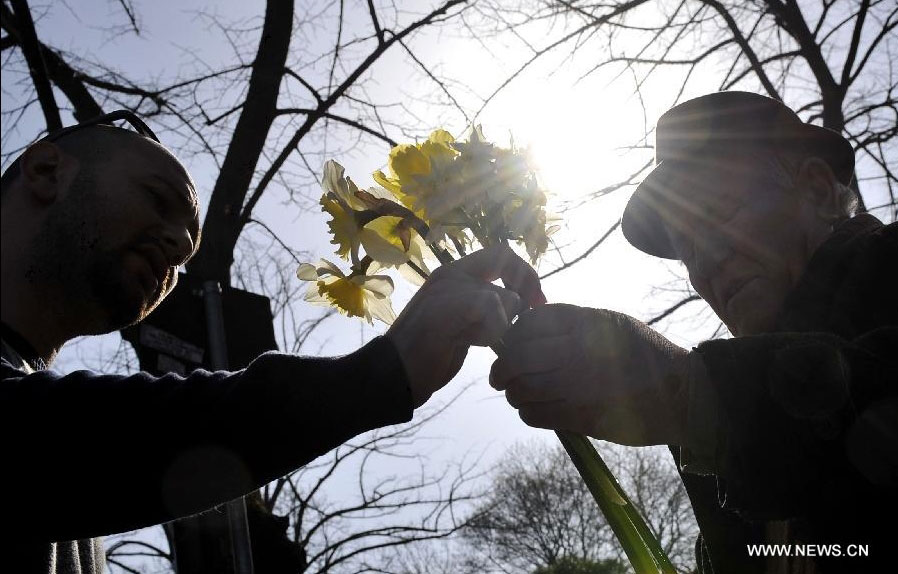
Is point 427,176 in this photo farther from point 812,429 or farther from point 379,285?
point 812,429

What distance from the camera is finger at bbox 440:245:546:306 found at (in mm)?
1144

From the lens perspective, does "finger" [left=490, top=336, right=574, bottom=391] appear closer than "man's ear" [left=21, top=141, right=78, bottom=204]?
Yes

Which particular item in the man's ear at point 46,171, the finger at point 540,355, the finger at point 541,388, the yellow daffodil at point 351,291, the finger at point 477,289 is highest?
the man's ear at point 46,171

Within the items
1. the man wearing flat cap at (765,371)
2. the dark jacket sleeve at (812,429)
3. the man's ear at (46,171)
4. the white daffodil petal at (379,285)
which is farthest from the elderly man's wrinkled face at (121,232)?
the dark jacket sleeve at (812,429)

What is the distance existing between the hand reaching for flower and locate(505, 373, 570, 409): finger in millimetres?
99

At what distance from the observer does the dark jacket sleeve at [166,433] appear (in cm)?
93

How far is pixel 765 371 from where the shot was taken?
3.47 ft

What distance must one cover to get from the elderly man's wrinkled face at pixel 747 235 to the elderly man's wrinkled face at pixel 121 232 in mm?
1149

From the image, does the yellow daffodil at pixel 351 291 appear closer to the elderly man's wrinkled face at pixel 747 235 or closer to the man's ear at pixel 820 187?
the elderly man's wrinkled face at pixel 747 235

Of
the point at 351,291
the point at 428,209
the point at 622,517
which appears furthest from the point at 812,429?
the point at 351,291

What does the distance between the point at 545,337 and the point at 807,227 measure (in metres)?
0.75

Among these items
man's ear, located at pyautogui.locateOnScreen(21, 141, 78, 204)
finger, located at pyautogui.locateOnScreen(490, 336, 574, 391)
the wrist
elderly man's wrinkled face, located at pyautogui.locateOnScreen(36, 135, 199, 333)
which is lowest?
the wrist

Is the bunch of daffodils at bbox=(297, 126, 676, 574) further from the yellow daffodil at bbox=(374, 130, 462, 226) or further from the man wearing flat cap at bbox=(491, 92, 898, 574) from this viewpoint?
the man wearing flat cap at bbox=(491, 92, 898, 574)

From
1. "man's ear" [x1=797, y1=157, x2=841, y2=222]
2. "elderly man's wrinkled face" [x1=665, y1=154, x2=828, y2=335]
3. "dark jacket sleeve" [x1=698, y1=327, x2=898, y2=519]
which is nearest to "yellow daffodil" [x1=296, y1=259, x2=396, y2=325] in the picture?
"dark jacket sleeve" [x1=698, y1=327, x2=898, y2=519]
